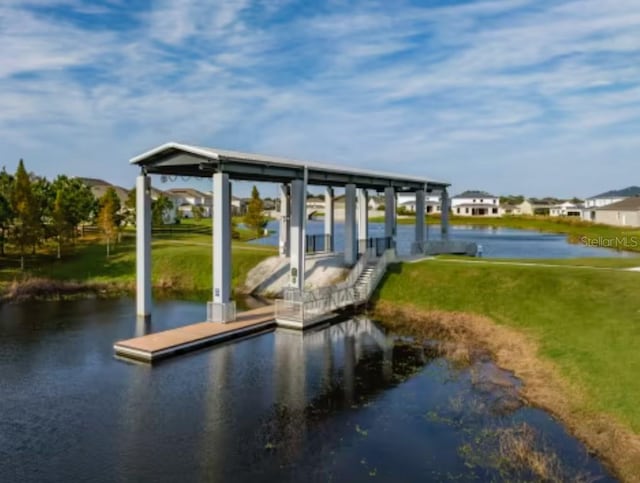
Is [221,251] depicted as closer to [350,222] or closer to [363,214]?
[350,222]

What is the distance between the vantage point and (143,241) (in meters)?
30.5

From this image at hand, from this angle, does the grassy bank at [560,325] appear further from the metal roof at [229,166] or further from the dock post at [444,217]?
the dock post at [444,217]

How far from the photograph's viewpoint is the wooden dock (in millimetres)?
22337

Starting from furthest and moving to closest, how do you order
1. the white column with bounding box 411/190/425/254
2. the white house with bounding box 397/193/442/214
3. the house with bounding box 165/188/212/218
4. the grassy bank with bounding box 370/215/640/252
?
1. the white house with bounding box 397/193/442/214
2. the house with bounding box 165/188/212/218
3. the grassy bank with bounding box 370/215/640/252
4. the white column with bounding box 411/190/425/254

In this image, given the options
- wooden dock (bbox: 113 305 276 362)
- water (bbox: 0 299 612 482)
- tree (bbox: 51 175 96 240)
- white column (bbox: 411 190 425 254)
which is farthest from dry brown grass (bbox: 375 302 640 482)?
tree (bbox: 51 175 96 240)

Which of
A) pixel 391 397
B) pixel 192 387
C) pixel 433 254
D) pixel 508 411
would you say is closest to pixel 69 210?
pixel 433 254

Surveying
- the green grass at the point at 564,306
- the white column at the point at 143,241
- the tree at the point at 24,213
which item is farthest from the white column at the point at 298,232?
the tree at the point at 24,213

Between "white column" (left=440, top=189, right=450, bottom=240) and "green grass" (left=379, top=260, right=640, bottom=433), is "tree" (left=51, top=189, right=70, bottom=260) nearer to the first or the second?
"green grass" (left=379, top=260, right=640, bottom=433)

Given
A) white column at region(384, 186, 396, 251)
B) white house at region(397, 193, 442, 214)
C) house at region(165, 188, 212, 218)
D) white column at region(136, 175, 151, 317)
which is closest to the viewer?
white column at region(136, 175, 151, 317)

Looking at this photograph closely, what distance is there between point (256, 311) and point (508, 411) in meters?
17.5

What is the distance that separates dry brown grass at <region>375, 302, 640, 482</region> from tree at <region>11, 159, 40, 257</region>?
32.7 m

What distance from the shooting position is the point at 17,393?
59.9 ft

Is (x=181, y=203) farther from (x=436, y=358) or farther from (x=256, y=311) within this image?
(x=436, y=358)

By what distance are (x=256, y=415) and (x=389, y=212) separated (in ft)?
92.0
